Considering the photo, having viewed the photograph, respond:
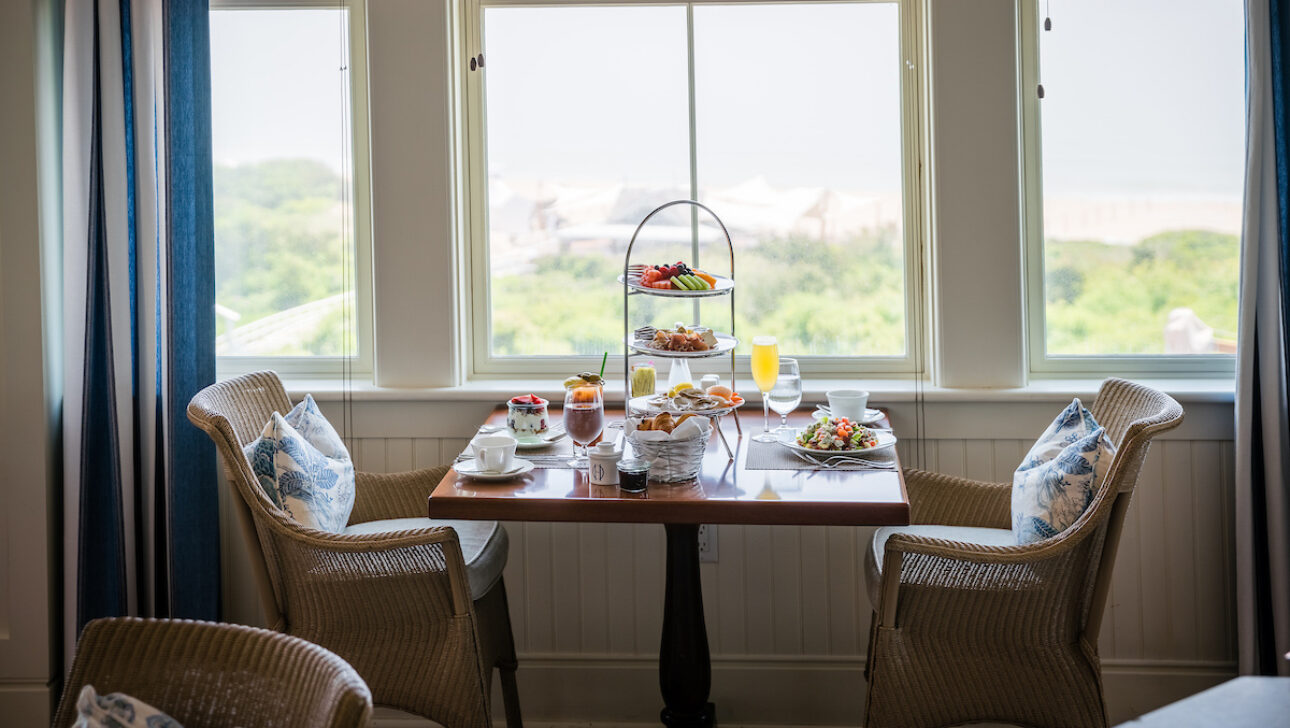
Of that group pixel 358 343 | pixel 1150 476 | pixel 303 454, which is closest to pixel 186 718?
pixel 303 454

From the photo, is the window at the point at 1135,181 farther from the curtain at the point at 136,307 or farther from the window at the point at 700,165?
the curtain at the point at 136,307

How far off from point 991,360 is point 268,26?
6.79ft

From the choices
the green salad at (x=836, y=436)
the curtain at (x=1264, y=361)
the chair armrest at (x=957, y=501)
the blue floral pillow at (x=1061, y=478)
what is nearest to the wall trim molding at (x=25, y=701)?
the green salad at (x=836, y=436)

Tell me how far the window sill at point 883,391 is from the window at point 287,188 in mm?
180

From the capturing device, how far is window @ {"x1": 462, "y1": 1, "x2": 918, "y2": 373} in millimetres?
2945

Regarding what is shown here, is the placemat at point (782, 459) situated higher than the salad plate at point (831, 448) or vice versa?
the salad plate at point (831, 448)

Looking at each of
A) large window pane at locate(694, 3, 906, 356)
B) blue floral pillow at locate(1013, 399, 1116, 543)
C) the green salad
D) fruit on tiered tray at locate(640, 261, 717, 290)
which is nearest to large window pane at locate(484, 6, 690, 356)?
large window pane at locate(694, 3, 906, 356)

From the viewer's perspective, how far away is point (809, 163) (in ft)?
9.73

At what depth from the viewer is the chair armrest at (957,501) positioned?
254 cm

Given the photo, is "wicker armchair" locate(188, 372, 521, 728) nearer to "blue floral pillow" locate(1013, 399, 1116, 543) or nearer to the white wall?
the white wall

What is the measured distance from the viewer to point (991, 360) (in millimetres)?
2791

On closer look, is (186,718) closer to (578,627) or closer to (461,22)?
(578,627)

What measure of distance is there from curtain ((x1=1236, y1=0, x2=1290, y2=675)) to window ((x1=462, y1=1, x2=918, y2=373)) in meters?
0.78

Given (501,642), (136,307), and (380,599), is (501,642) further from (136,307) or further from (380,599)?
(136,307)
